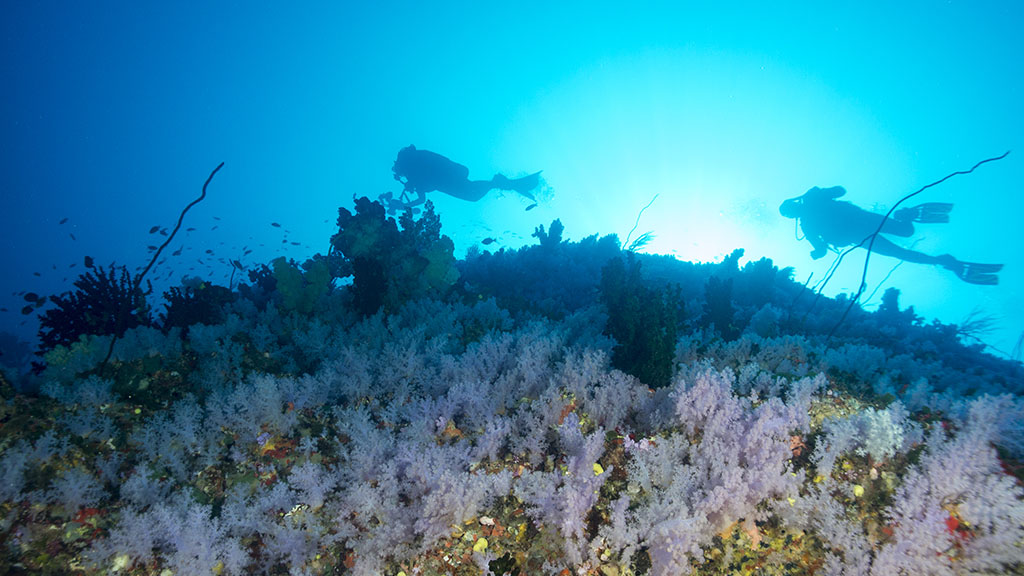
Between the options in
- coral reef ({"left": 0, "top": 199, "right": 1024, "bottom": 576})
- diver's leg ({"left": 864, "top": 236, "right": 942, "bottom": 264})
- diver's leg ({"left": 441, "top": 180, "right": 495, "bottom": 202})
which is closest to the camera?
coral reef ({"left": 0, "top": 199, "right": 1024, "bottom": 576})

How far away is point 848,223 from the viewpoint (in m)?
21.3

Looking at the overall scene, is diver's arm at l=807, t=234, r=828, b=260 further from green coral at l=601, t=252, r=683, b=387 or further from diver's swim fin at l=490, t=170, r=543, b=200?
green coral at l=601, t=252, r=683, b=387

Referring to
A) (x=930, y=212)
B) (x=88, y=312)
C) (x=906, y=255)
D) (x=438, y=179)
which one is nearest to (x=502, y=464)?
(x=88, y=312)

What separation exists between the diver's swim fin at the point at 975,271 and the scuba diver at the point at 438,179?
2511cm

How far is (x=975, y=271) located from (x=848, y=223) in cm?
780

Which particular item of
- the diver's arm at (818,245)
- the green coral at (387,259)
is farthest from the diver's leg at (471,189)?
the diver's arm at (818,245)

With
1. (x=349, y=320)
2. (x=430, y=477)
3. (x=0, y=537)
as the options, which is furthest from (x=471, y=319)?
(x=0, y=537)

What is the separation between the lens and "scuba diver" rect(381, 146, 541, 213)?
86.0ft

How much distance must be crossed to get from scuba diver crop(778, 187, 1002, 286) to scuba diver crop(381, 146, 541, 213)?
16.5m

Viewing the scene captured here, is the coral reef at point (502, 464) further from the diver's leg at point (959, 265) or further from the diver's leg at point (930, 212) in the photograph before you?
the diver's leg at point (959, 265)

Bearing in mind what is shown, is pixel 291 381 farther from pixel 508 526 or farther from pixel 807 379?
pixel 807 379

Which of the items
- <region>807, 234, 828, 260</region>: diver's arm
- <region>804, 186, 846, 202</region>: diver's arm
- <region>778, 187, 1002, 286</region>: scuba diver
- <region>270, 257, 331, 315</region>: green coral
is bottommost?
<region>270, 257, 331, 315</region>: green coral

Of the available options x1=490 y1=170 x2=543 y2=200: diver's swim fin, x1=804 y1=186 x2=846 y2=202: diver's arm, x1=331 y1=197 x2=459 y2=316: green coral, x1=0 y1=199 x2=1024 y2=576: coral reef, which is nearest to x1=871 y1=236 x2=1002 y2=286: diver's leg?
x1=804 y1=186 x2=846 y2=202: diver's arm

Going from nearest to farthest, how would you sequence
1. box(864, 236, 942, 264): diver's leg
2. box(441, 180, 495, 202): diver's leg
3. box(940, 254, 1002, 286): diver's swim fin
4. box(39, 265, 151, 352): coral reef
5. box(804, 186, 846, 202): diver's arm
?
box(39, 265, 151, 352): coral reef, box(804, 186, 846, 202): diver's arm, box(940, 254, 1002, 286): diver's swim fin, box(864, 236, 942, 264): diver's leg, box(441, 180, 495, 202): diver's leg
